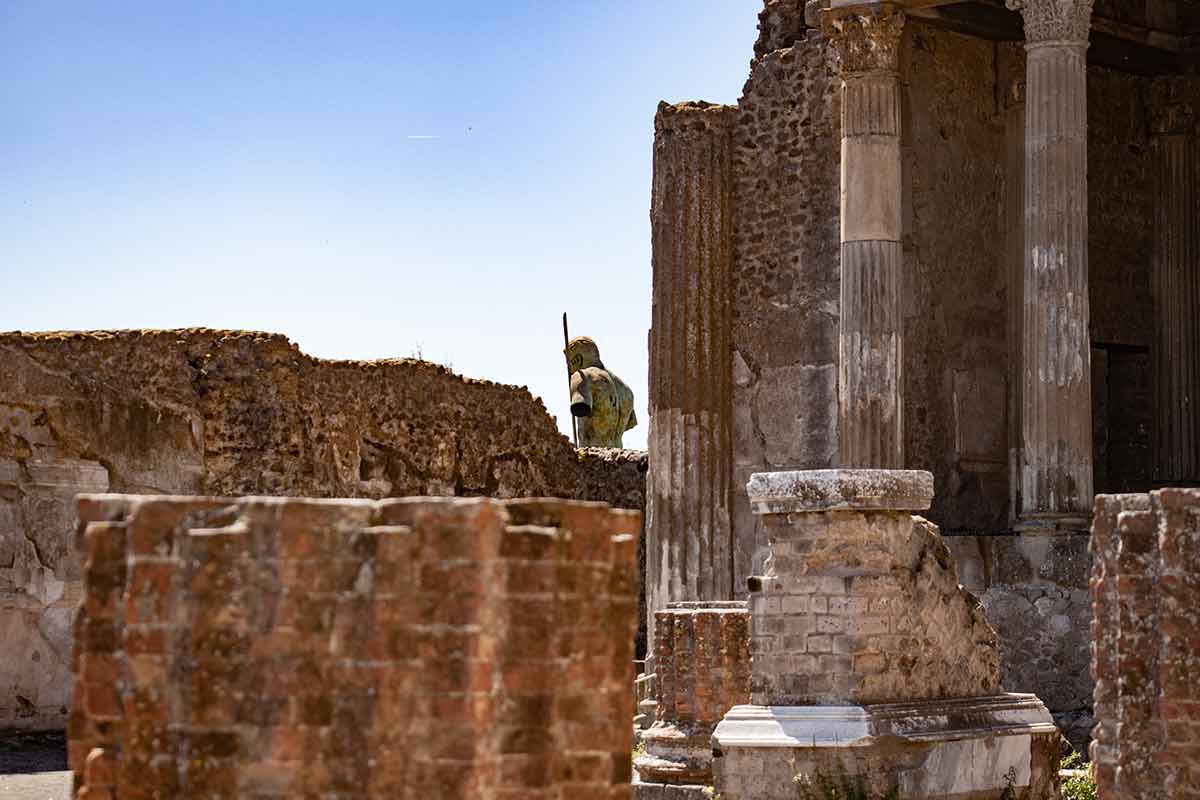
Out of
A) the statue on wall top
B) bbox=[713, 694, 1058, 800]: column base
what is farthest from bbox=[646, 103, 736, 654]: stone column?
the statue on wall top

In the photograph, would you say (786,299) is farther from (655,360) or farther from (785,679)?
(785,679)

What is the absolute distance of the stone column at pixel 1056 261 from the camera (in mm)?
16000

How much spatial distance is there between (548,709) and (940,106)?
14.1m

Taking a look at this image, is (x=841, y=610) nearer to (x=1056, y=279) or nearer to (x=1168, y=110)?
(x=1056, y=279)

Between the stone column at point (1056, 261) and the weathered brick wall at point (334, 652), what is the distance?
12.0 meters

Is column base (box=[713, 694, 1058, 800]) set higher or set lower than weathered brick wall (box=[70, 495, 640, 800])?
lower

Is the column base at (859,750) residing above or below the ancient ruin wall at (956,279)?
below

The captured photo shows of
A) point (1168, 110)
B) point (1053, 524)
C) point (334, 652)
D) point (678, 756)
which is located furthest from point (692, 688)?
point (1168, 110)

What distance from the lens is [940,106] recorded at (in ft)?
58.9

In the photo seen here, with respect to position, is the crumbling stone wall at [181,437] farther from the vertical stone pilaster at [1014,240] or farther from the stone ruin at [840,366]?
the vertical stone pilaster at [1014,240]

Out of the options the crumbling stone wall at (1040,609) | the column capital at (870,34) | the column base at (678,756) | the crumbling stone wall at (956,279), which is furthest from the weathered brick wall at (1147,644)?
the crumbling stone wall at (956,279)

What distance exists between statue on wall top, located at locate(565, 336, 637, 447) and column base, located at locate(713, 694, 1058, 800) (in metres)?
17.1

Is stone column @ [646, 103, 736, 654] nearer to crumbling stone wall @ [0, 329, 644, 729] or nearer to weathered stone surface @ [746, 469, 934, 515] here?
crumbling stone wall @ [0, 329, 644, 729]

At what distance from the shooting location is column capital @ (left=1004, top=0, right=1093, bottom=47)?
16.2 m
